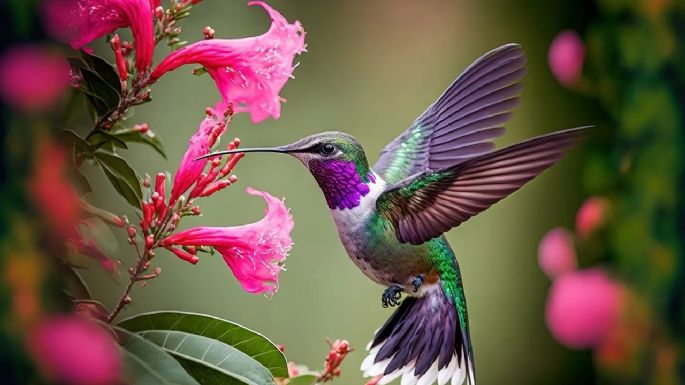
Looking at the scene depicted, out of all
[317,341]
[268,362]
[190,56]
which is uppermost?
[190,56]

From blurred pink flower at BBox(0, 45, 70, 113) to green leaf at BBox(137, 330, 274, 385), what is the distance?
282mm

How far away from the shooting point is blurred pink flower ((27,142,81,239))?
1.40ft

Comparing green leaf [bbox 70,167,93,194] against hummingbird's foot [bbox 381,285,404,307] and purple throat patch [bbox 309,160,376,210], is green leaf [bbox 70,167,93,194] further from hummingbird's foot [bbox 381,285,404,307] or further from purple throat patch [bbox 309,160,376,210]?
hummingbird's foot [bbox 381,285,404,307]

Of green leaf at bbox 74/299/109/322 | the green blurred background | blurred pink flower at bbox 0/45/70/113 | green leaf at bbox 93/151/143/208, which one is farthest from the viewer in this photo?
the green blurred background

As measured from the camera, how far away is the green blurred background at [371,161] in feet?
4.75

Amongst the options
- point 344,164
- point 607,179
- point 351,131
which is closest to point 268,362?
point 344,164

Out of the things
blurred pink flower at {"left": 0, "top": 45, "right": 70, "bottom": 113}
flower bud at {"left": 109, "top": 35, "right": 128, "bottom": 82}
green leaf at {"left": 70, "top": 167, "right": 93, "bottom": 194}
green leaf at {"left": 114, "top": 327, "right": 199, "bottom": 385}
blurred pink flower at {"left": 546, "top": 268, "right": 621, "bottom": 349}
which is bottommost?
green leaf at {"left": 114, "top": 327, "right": 199, "bottom": 385}

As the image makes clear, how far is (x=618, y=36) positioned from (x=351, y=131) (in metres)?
1.00

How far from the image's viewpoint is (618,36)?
0.64 metres

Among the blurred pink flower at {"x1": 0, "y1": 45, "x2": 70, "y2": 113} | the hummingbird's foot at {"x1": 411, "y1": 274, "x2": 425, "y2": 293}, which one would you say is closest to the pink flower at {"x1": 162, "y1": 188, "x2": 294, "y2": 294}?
the hummingbird's foot at {"x1": 411, "y1": 274, "x2": 425, "y2": 293}

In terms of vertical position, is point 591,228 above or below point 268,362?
above

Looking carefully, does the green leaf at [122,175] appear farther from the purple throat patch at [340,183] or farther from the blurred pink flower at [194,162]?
the purple throat patch at [340,183]

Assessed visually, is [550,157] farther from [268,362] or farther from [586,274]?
[268,362]

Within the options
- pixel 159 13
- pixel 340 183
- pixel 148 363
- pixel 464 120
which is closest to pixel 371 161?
pixel 464 120
